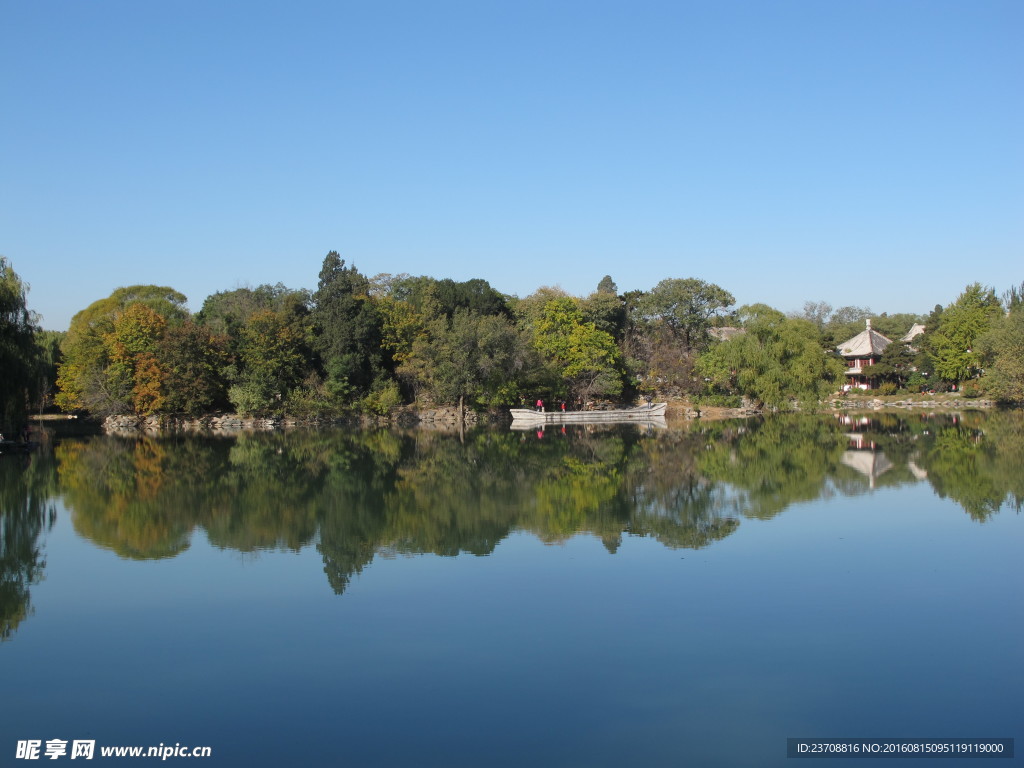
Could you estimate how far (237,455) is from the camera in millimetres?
24094

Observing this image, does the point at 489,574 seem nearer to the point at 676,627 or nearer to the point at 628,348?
the point at 676,627

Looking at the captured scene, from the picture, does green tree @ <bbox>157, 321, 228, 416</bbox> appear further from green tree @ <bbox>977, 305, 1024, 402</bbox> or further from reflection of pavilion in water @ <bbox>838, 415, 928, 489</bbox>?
green tree @ <bbox>977, 305, 1024, 402</bbox>

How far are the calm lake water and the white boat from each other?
73.1 feet

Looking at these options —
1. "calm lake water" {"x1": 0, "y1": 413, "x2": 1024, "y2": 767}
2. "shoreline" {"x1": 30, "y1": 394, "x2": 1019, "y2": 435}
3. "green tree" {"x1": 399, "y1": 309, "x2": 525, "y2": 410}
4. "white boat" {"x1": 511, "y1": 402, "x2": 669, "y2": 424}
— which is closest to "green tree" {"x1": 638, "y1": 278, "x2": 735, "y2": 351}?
"shoreline" {"x1": 30, "y1": 394, "x2": 1019, "y2": 435}

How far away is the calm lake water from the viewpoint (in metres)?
5.32

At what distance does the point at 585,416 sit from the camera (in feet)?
131

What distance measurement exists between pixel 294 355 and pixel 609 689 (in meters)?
36.2

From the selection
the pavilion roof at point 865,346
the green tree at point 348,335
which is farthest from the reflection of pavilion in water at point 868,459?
the pavilion roof at point 865,346

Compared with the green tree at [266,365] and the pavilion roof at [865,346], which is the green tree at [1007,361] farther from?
the green tree at [266,365]

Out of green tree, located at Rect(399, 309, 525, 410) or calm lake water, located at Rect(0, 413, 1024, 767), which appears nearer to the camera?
calm lake water, located at Rect(0, 413, 1024, 767)

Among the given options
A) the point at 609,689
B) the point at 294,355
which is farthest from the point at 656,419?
the point at 609,689

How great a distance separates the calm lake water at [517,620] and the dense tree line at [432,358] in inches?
902

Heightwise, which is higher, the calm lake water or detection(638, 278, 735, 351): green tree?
detection(638, 278, 735, 351): green tree

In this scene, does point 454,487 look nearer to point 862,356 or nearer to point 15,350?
point 15,350
